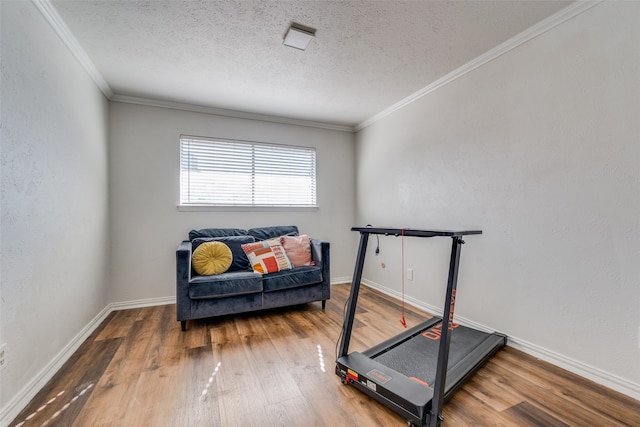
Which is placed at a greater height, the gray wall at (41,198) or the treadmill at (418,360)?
the gray wall at (41,198)

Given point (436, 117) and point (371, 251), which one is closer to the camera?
point (436, 117)

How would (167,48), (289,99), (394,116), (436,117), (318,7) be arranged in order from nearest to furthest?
(318,7)
(167,48)
(436,117)
(289,99)
(394,116)

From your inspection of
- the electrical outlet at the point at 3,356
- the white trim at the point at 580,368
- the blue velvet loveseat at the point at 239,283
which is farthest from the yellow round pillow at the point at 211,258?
the white trim at the point at 580,368

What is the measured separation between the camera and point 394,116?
3.51m

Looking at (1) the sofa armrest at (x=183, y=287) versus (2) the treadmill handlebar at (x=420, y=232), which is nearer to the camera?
(2) the treadmill handlebar at (x=420, y=232)

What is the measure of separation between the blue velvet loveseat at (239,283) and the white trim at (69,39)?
5.71ft

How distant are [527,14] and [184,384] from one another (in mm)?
3287

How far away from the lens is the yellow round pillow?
2.74m

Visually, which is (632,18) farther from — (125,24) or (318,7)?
(125,24)

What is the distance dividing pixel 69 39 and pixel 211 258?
6.70 feet

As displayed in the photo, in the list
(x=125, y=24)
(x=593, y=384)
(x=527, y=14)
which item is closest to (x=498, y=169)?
(x=527, y=14)

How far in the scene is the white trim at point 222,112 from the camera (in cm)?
319

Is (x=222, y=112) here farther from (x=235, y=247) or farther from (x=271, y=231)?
(x=235, y=247)

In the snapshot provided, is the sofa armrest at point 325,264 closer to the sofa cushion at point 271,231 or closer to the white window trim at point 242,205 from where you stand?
the sofa cushion at point 271,231
